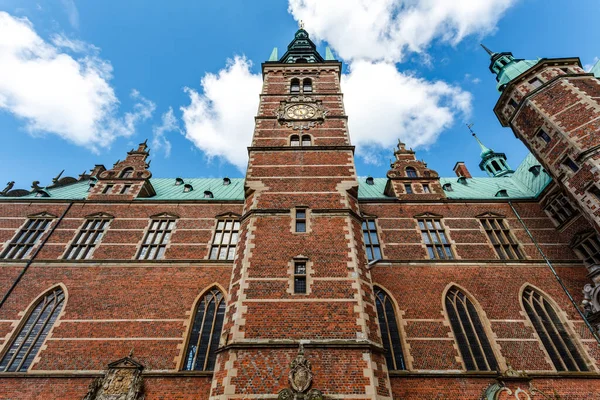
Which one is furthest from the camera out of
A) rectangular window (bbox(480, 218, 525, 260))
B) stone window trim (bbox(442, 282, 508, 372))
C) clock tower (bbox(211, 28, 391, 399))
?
rectangular window (bbox(480, 218, 525, 260))

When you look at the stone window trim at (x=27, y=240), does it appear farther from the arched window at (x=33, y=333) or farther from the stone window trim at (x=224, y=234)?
the stone window trim at (x=224, y=234)

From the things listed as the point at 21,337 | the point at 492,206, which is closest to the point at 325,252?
the point at 492,206

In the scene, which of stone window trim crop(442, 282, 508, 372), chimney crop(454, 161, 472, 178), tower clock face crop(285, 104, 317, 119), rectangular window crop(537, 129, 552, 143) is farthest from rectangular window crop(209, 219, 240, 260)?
chimney crop(454, 161, 472, 178)

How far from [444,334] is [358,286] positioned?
4065 mm

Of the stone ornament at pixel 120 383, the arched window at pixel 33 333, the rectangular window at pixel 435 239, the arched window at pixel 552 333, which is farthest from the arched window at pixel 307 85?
the stone ornament at pixel 120 383

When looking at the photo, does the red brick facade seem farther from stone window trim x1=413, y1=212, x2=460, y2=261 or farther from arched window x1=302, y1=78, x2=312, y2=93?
arched window x1=302, y1=78, x2=312, y2=93

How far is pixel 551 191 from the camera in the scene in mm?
Answer: 14961

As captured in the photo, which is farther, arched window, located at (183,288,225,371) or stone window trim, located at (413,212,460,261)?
stone window trim, located at (413,212,460,261)

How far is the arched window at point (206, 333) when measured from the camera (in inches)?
429

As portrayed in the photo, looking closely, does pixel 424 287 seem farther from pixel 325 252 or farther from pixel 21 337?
pixel 21 337

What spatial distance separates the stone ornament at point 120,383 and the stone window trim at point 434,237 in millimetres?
11894

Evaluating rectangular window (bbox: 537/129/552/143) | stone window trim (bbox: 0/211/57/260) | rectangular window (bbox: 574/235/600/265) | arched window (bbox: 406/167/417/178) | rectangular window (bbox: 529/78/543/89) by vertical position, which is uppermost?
rectangular window (bbox: 529/78/543/89)

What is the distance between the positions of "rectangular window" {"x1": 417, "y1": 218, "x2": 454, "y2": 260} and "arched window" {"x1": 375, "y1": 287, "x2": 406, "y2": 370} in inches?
126

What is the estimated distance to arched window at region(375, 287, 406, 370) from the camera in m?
10.6
